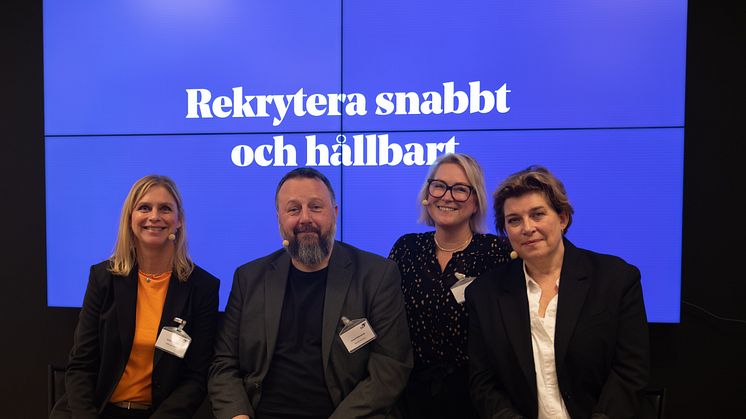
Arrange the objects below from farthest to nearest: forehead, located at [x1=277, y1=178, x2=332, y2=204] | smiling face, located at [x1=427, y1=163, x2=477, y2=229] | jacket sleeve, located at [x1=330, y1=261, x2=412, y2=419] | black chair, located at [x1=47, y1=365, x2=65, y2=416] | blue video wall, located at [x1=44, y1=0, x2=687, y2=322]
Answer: blue video wall, located at [x1=44, y1=0, x2=687, y2=322]
black chair, located at [x1=47, y1=365, x2=65, y2=416]
smiling face, located at [x1=427, y1=163, x2=477, y2=229]
forehead, located at [x1=277, y1=178, x2=332, y2=204]
jacket sleeve, located at [x1=330, y1=261, x2=412, y2=419]

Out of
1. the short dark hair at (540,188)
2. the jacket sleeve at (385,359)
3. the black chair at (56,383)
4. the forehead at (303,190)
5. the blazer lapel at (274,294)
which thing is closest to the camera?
the short dark hair at (540,188)

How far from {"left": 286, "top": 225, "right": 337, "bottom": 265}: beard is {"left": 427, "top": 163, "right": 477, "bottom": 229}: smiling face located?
60cm

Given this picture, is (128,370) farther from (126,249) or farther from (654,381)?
(654,381)

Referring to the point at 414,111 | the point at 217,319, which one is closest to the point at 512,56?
the point at 414,111

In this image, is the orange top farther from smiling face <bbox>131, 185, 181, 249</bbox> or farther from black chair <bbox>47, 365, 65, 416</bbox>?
black chair <bbox>47, 365, 65, 416</bbox>

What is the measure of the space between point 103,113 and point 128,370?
188cm

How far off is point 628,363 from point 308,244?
4.92ft

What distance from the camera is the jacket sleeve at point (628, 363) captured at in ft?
6.28

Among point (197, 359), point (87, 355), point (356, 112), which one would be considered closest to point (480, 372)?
point (197, 359)

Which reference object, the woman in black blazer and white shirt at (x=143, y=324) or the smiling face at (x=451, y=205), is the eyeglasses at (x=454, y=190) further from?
the woman in black blazer and white shirt at (x=143, y=324)

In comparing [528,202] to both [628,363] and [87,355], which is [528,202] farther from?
[87,355]

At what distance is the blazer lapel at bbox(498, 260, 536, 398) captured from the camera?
78.2 inches

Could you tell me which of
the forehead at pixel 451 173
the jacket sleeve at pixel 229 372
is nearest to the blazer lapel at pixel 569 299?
the forehead at pixel 451 173

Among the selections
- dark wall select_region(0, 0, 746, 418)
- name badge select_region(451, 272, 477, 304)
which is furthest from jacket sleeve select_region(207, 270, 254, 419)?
dark wall select_region(0, 0, 746, 418)
